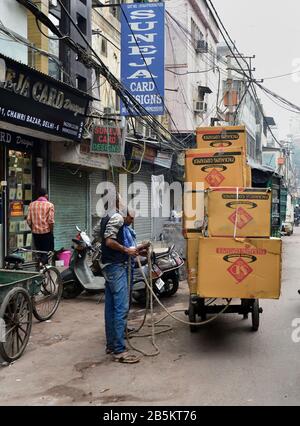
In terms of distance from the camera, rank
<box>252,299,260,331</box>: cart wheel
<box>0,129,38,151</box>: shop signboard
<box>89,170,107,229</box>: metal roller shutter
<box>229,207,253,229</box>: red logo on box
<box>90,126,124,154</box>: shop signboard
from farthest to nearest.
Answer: <box>89,170,107,229</box>: metal roller shutter < <box>90,126,124,154</box>: shop signboard < <box>0,129,38,151</box>: shop signboard < <box>252,299,260,331</box>: cart wheel < <box>229,207,253,229</box>: red logo on box

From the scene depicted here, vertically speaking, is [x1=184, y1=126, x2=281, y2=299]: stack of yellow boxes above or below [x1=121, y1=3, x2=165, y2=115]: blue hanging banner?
below

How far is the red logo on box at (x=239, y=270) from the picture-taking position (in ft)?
18.6

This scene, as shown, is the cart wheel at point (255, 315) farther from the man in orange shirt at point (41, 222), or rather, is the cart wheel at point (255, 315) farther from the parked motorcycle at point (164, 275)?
the man in orange shirt at point (41, 222)

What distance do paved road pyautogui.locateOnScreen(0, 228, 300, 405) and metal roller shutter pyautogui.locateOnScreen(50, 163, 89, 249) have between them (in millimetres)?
5350

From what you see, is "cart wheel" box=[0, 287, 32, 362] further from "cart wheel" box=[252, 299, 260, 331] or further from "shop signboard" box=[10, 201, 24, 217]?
"shop signboard" box=[10, 201, 24, 217]

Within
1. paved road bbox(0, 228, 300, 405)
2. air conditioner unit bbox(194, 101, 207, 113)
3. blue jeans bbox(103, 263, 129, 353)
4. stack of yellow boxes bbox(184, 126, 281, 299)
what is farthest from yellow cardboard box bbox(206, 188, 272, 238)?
air conditioner unit bbox(194, 101, 207, 113)

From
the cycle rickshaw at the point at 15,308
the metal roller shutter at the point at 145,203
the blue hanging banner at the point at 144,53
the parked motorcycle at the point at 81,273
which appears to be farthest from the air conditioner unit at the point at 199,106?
the cycle rickshaw at the point at 15,308

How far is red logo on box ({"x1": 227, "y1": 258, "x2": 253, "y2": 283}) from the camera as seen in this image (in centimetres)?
566

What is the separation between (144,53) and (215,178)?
23.1 feet

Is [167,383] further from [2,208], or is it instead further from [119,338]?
[2,208]

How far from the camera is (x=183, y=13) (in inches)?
959

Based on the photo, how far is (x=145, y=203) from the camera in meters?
Result: 19.6

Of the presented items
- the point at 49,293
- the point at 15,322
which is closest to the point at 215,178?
the point at 49,293
